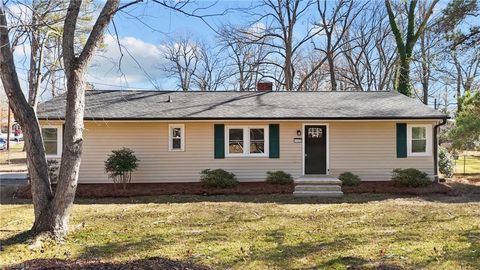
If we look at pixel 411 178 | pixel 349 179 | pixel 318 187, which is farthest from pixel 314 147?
pixel 411 178

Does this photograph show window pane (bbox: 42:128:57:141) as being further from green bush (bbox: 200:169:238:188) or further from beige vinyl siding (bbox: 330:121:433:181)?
beige vinyl siding (bbox: 330:121:433:181)

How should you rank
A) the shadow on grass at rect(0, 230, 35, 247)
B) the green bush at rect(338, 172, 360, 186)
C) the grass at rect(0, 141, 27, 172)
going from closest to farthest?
the shadow on grass at rect(0, 230, 35, 247) → the green bush at rect(338, 172, 360, 186) → the grass at rect(0, 141, 27, 172)

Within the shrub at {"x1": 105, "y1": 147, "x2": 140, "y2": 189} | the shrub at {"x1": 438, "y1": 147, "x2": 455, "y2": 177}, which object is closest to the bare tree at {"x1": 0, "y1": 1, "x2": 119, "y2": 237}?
the shrub at {"x1": 105, "y1": 147, "x2": 140, "y2": 189}

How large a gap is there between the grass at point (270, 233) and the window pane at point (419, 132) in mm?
3433

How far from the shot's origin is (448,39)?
1378cm

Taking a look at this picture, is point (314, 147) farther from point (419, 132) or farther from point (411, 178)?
point (419, 132)

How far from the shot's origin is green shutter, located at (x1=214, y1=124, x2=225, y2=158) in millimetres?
13945

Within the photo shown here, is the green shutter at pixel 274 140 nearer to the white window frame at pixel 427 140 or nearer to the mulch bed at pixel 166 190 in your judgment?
the mulch bed at pixel 166 190

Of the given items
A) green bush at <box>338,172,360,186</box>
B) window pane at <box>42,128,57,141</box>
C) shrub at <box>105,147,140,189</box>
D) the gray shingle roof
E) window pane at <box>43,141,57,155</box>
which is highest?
the gray shingle roof

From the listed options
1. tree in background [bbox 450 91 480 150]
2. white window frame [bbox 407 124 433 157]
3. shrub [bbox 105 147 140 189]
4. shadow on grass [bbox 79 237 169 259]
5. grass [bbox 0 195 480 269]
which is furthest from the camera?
tree in background [bbox 450 91 480 150]

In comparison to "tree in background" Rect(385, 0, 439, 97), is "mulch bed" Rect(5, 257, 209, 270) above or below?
below

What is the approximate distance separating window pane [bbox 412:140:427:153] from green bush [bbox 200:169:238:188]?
6289mm

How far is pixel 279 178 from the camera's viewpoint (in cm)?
1338

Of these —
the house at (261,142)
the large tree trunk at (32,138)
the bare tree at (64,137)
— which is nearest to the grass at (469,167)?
the house at (261,142)
